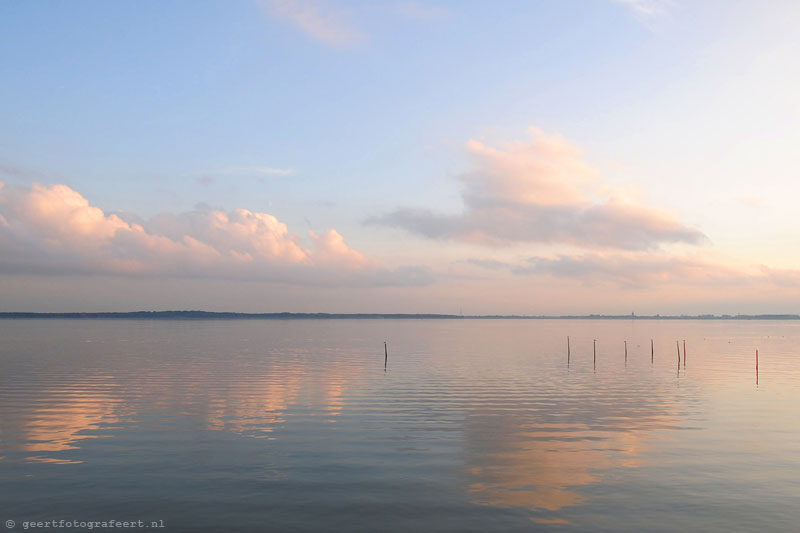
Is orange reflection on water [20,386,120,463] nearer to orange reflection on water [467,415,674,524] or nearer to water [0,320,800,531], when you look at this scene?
water [0,320,800,531]

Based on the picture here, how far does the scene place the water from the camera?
55.7 ft

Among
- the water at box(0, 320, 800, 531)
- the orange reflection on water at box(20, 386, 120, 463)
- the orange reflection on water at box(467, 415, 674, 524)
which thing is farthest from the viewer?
the orange reflection on water at box(20, 386, 120, 463)

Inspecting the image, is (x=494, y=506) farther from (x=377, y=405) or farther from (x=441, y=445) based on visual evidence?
(x=377, y=405)

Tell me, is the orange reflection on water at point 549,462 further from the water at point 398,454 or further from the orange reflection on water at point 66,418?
the orange reflection on water at point 66,418

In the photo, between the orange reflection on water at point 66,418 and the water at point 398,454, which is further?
the orange reflection on water at point 66,418

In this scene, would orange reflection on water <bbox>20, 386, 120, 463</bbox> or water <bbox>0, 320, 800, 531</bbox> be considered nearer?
water <bbox>0, 320, 800, 531</bbox>

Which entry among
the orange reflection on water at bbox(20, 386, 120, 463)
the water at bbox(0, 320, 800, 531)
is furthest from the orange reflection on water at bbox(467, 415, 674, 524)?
the orange reflection on water at bbox(20, 386, 120, 463)

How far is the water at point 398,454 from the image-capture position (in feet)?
55.7

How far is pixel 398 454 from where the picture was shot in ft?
77.0

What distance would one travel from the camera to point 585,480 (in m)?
20.3

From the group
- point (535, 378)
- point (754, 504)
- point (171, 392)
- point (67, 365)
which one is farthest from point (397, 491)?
point (67, 365)

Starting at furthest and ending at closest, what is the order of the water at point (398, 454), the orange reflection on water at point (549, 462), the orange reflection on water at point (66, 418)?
the orange reflection on water at point (66, 418) → the orange reflection on water at point (549, 462) → the water at point (398, 454)

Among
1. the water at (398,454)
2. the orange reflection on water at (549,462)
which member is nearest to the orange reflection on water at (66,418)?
the water at (398,454)

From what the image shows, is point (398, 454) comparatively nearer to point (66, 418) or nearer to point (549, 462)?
point (549, 462)
